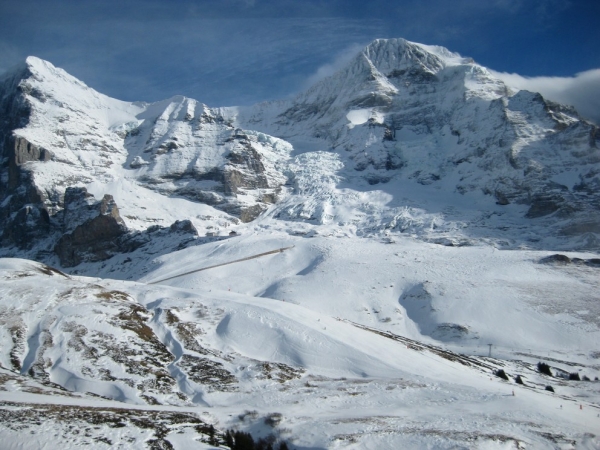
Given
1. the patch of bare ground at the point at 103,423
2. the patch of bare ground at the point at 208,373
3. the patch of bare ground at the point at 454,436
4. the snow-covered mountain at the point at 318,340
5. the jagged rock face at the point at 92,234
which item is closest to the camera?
the patch of bare ground at the point at 103,423

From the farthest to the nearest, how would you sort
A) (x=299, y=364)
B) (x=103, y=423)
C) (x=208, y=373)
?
(x=299, y=364)
(x=208, y=373)
(x=103, y=423)

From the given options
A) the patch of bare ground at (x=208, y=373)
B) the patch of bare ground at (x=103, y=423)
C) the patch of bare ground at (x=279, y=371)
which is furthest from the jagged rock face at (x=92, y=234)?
the patch of bare ground at (x=103, y=423)

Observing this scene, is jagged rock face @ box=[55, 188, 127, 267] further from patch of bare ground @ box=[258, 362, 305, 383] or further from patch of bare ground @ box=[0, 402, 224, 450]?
patch of bare ground @ box=[0, 402, 224, 450]

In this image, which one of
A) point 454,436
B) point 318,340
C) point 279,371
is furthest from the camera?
point 318,340

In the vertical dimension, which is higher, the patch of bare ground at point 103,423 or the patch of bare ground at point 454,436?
the patch of bare ground at point 454,436

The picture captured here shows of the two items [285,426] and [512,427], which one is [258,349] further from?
[512,427]

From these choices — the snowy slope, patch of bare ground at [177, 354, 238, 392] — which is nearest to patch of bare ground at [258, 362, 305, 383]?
the snowy slope

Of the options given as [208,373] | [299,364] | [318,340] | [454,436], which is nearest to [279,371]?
[299,364]

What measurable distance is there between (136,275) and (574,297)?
9788 centimetres

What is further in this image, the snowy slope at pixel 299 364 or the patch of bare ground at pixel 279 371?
the patch of bare ground at pixel 279 371

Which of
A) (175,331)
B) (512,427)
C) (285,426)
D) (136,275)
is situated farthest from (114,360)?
(136,275)

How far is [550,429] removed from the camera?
3222cm

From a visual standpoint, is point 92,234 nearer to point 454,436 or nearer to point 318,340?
point 318,340

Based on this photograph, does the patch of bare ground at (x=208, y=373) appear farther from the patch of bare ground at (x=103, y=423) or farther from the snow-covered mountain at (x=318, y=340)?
the patch of bare ground at (x=103, y=423)
